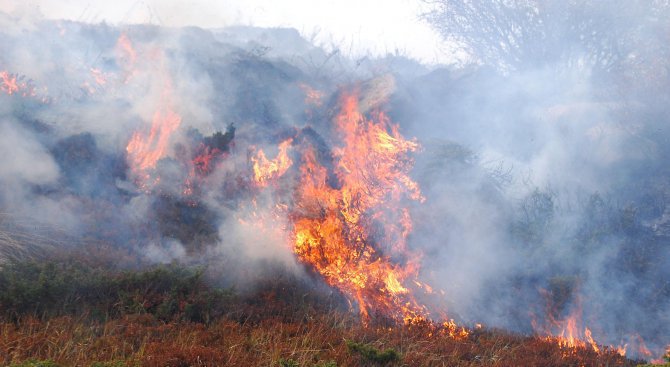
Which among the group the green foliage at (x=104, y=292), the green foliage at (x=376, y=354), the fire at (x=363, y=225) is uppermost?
the fire at (x=363, y=225)

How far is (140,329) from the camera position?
219 inches

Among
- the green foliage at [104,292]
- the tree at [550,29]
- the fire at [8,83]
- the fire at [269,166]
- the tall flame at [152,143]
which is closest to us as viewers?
the green foliage at [104,292]

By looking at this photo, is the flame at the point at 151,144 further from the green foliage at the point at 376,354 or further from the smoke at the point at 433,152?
the green foliage at the point at 376,354

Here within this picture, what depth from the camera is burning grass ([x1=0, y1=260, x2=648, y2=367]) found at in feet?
16.1

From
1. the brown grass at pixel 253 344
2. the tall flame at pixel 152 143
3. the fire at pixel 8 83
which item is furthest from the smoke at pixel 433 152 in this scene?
the brown grass at pixel 253 344

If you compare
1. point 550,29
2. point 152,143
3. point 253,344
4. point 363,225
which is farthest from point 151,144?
point 550,29

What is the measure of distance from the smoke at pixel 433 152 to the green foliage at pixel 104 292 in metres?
1.11

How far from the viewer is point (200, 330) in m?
5.85

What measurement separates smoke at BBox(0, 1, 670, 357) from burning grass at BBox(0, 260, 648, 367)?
3.32 feet

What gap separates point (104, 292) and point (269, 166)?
449cm

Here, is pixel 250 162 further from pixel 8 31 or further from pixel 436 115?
pixel 8 31

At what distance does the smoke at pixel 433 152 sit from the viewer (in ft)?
30.7

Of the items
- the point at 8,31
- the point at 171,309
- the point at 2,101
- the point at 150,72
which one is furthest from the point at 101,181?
the point at 8,31

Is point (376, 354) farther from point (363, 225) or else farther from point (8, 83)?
point (8, 83)
